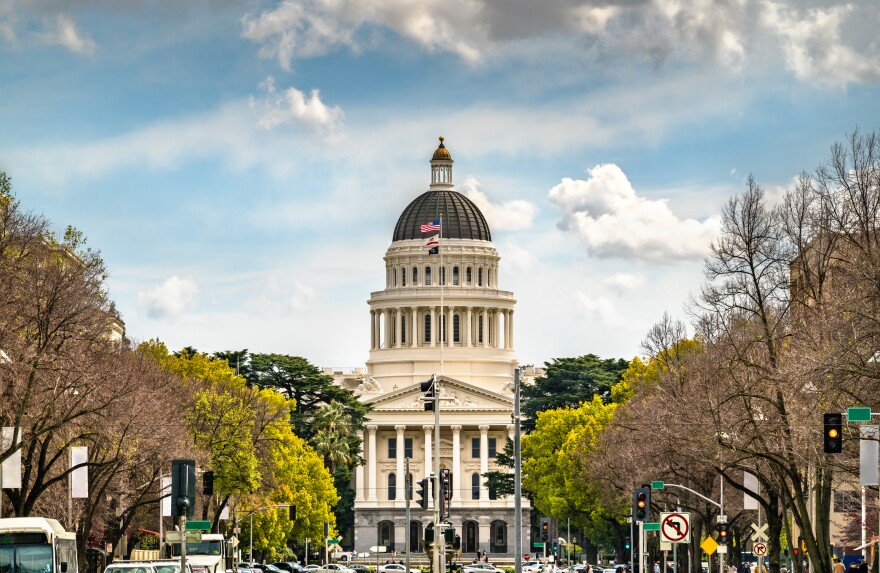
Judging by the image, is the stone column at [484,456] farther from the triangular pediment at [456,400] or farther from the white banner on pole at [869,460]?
the white banner on pole at [869,460]

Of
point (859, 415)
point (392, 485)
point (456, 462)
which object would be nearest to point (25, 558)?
point (859, 415)

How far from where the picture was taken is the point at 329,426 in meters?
154

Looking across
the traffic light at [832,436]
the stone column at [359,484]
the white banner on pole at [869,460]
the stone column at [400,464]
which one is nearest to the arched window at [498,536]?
the stone column at [400,464]

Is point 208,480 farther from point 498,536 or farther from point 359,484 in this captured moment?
point 498,536

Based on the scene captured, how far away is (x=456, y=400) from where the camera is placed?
646 feet

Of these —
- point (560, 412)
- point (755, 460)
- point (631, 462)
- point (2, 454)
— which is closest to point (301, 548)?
point (560, 412)

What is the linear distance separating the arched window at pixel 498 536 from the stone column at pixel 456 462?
4.76 m

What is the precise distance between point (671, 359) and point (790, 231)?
27.2 meters

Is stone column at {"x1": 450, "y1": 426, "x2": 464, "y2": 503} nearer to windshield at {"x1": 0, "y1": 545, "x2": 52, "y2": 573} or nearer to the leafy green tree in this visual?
the leafy green tree

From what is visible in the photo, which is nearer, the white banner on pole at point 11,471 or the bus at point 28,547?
the bus at point 28,547

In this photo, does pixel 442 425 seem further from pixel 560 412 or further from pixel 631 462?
pixel 631 462

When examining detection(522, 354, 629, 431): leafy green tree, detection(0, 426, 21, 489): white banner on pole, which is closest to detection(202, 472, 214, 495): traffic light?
detection(0, 426, 21, 489): white banner on pole

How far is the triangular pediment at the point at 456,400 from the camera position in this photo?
19525cm

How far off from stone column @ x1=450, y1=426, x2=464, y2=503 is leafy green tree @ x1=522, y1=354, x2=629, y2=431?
1635 cm
